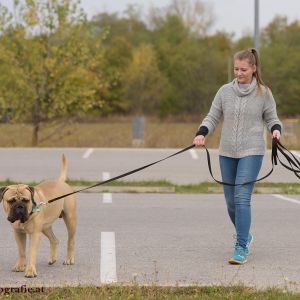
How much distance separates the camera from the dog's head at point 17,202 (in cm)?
618

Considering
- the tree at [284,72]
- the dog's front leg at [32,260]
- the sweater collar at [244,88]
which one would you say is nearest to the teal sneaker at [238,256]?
the sweater collar at [244,88]

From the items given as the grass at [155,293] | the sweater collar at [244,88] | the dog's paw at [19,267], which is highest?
the sweater collar at [244,88]

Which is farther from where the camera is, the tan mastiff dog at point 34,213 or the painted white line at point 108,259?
the painted white line at point 108,259

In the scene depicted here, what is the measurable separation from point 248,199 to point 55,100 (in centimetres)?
1826

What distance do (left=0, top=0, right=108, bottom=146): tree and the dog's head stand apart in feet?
61.2

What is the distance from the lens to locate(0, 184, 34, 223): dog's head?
6.18 m

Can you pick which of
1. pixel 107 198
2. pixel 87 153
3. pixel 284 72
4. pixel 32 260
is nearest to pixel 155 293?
pixel 32 260

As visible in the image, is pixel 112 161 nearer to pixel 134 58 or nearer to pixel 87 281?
pixel 87 281

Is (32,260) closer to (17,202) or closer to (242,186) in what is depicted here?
(17,202)

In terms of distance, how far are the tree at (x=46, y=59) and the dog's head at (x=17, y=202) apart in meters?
18.6

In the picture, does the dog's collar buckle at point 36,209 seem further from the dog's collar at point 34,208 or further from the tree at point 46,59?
the tree at point 46,59

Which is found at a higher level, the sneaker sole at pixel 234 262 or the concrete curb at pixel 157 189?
the sneaker sole at pixel 234 262

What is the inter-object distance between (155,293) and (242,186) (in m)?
1.81

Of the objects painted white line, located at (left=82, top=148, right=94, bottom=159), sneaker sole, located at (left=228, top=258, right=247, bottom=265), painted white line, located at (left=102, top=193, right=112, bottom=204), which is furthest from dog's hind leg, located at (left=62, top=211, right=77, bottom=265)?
painted white line, located at (left=82, top=148, right=94, bottom=159)
